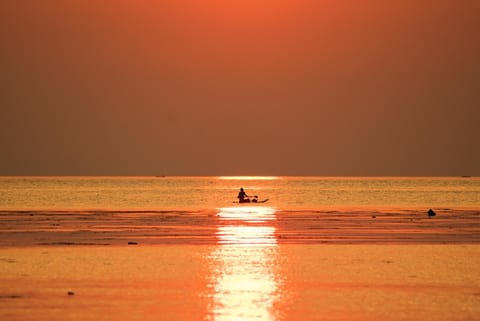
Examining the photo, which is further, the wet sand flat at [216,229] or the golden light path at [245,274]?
the wet sand flat at [216,229]

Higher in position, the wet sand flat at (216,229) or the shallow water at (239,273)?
the wet sand flat at (216,229)

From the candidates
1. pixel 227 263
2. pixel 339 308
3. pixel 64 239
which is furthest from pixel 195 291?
pixel 64 239

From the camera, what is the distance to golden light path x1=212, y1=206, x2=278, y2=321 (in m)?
21.5

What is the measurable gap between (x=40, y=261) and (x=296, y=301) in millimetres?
11618

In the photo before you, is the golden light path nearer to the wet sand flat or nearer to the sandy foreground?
A: the sandy foreground

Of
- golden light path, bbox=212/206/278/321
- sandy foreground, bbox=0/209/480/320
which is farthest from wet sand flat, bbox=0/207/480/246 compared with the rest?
golden light path, bbox=212/206/278/321

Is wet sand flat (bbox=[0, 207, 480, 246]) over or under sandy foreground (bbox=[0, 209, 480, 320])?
over

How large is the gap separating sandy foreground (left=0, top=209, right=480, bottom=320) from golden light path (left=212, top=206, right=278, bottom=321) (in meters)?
0.04

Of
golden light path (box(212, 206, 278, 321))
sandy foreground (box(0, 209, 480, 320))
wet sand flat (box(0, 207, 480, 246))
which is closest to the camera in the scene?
golden light path (box(212, 206, 278, 321))

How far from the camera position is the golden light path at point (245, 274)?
21531mm

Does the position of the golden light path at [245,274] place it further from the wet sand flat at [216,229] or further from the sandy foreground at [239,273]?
the wet sand flat at [216,229]

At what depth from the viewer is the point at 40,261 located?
31.7m

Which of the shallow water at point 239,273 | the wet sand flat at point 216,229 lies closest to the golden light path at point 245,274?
the shallow water at point 239,273

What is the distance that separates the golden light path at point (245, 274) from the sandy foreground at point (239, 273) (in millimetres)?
37
